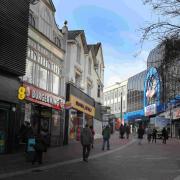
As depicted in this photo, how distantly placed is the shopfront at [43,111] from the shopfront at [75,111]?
4.83 ft

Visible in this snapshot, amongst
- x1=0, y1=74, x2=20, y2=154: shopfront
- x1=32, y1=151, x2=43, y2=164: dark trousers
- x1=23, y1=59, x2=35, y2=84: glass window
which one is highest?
x1=23, y1=59, x2=35, y2=84: glass window

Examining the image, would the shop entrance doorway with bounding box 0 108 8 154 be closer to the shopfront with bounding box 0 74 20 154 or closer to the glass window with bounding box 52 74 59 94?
the shopfront with bounding box 0 74 20 154

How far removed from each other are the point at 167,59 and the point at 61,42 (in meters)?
17.4

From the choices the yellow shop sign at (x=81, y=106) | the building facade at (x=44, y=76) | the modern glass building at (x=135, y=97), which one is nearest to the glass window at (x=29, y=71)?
the building facade at (x=44, y=76)

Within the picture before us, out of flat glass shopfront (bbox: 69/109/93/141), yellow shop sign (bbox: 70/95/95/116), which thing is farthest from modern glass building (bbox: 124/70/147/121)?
flat glass shopfront (bbox: 69/109/93/141)

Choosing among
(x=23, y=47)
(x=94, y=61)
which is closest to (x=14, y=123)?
(x=23, y=47)

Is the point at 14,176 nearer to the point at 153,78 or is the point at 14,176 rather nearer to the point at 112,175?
the point at 112,175

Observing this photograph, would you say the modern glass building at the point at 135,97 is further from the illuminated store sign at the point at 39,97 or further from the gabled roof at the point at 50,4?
the gabled roof at the point at 50,4

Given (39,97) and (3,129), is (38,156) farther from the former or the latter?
(39,97)

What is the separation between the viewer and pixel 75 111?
4256cm

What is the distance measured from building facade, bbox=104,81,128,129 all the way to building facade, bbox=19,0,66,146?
8409 centimetres

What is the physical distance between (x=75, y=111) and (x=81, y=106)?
5.33 feet

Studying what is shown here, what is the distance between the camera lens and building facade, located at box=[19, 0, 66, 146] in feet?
94.2

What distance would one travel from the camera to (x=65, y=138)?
37.6 meters
